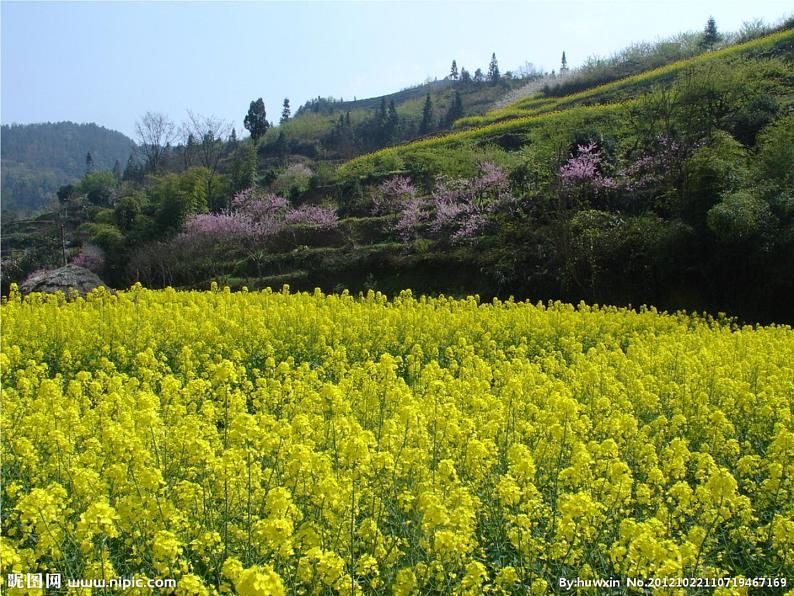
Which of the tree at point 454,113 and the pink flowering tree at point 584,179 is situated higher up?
the tree at point 454,113

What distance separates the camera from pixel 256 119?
7444 cm

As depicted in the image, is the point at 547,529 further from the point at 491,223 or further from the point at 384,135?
the point at 384,135

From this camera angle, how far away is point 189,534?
3891mm

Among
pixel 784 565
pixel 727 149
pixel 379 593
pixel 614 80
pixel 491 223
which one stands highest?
pixel 614 80

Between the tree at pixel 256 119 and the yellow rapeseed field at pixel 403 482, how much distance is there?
69.8 metres

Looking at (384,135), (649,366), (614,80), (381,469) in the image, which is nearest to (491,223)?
(649,366)

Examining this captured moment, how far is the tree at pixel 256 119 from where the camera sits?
74312mm

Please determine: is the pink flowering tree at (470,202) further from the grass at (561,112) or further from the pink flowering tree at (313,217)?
the grass at (561,112)

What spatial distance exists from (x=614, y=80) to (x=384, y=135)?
104 feet

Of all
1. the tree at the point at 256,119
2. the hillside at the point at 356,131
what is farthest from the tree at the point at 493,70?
the tree at the point at 256,119

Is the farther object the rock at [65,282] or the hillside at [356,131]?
the hillside at [356,131]

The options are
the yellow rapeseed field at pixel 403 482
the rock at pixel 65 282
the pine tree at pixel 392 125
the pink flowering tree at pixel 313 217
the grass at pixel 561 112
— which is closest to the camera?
the yellow rapeseed field at pixel 403 482

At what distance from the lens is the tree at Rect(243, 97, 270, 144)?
74.3 m

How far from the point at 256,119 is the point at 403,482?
75.3 m
